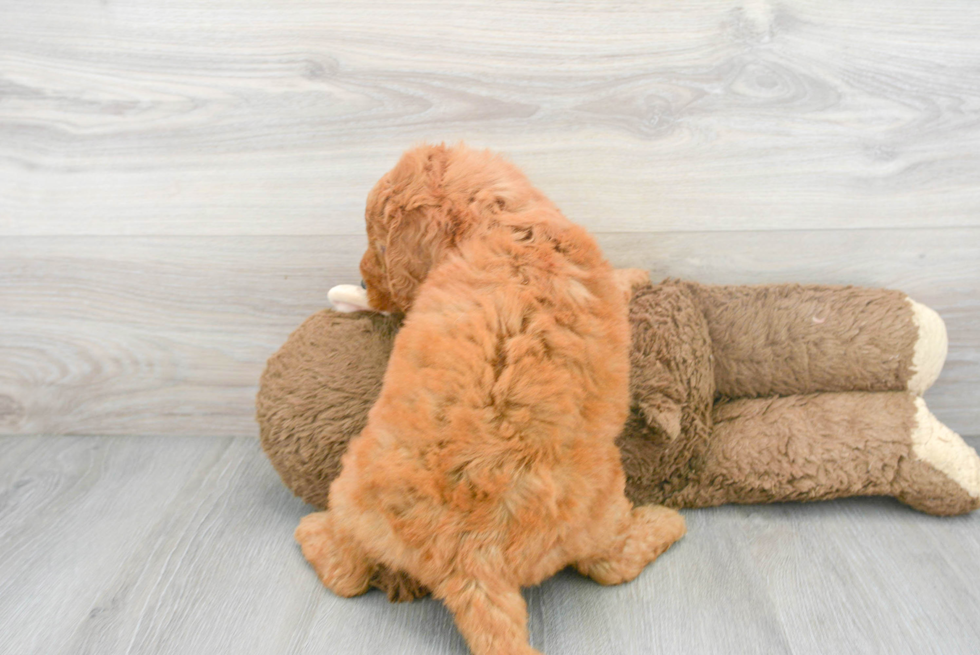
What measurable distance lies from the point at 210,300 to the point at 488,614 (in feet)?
2.81

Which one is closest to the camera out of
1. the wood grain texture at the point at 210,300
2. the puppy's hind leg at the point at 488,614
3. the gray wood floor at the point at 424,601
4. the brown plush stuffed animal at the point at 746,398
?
the puppy's hind leg at the point at 488,614

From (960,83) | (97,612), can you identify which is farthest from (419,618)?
(960,83)

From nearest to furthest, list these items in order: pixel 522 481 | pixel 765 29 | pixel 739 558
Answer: pixel 522 481
pixel 739 558
pixel 765 29

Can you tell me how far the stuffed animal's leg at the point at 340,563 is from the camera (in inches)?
37.4

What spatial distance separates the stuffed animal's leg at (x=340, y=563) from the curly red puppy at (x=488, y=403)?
49 mm

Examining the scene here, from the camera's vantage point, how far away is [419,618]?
929mm

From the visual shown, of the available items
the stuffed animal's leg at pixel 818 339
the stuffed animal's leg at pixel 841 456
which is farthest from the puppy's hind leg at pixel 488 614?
the stuffed animal's leg at pixel 818 339

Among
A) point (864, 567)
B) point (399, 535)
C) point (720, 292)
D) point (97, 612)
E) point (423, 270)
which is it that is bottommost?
point (97, 612)

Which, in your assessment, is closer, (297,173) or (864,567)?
(864,567)

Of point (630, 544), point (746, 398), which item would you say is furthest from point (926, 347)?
point (630, 544)

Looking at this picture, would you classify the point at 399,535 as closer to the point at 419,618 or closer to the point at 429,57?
the point at 419,618

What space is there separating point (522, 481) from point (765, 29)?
88cm

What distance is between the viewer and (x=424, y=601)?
96 cm

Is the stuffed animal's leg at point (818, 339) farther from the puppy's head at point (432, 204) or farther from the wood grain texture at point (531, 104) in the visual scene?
the puppy's head at point (432, 204)
